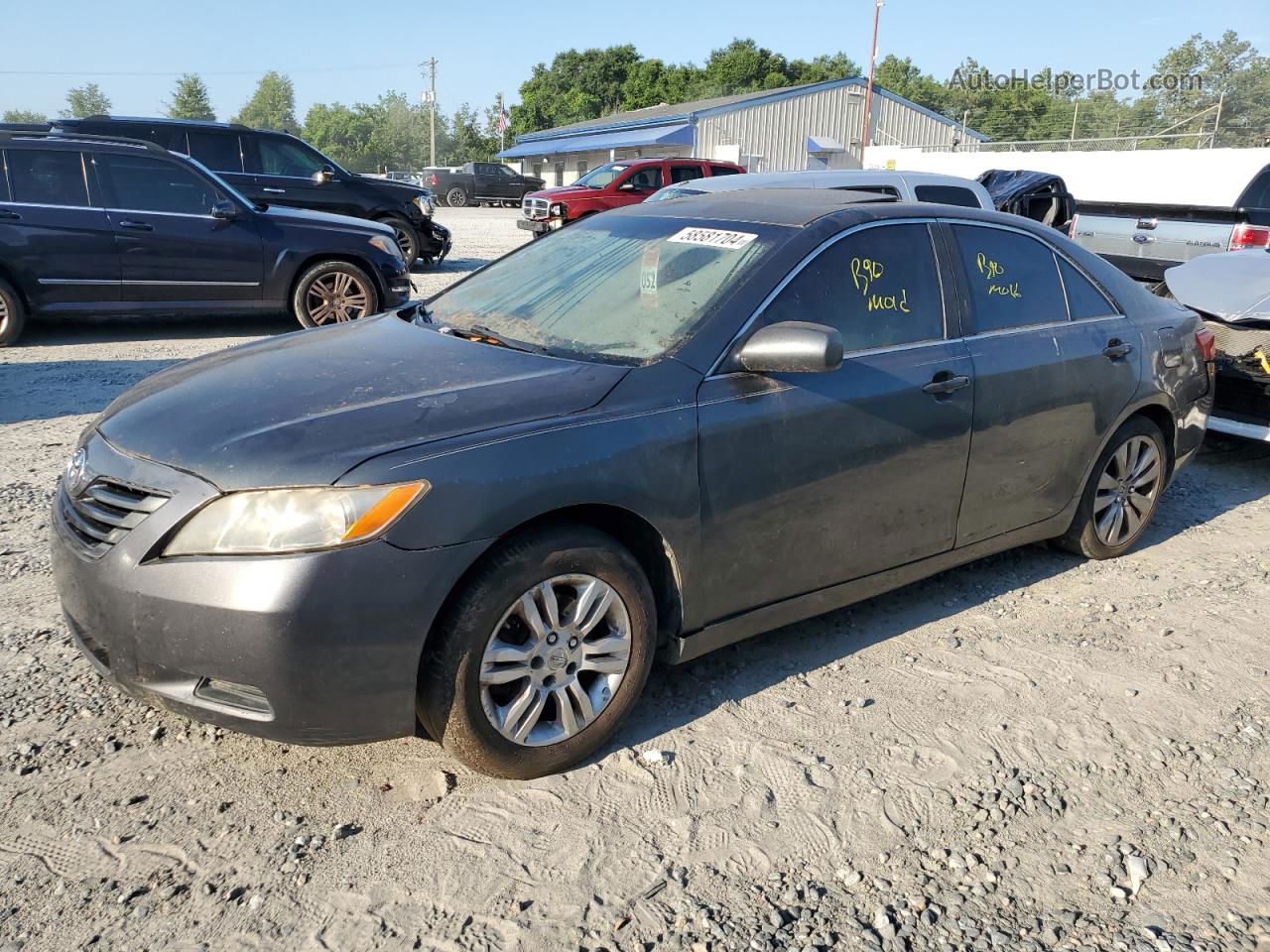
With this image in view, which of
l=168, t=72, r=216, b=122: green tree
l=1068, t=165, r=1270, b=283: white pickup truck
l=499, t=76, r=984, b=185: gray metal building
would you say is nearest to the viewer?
l=1068, t=165, r=1270, b=283: white pickup truck

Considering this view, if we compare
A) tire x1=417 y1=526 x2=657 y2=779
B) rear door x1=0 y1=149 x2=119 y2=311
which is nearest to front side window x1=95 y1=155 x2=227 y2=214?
rear door x1=0 y1=149 x2=119 y2=311

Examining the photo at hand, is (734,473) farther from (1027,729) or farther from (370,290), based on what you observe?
(370,290)

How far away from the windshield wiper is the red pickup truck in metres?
17.0

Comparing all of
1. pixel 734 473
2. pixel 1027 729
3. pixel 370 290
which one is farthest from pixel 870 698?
pixel 370 290

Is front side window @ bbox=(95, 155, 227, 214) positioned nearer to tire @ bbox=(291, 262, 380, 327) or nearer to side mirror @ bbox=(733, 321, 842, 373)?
tire @ bbox=(291, 262, 380, 327)

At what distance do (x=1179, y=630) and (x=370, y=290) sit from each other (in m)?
7.86

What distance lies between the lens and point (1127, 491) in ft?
16.1

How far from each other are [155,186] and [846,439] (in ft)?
26.3

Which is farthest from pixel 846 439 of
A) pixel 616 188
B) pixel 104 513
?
pixel 616 188

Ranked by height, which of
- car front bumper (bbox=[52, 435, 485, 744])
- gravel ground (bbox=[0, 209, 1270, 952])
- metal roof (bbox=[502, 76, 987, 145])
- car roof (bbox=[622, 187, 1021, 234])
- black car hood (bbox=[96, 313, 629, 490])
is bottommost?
gravel ground (bbox=[0, 209, 1270, 952])

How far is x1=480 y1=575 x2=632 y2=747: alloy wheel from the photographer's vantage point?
2902 mm

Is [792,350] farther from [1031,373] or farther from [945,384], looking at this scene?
[1031,373]

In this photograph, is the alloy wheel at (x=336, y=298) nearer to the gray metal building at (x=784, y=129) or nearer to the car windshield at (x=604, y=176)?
the car windshield at (x=604, y=176)

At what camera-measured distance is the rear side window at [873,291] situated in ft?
11.7
